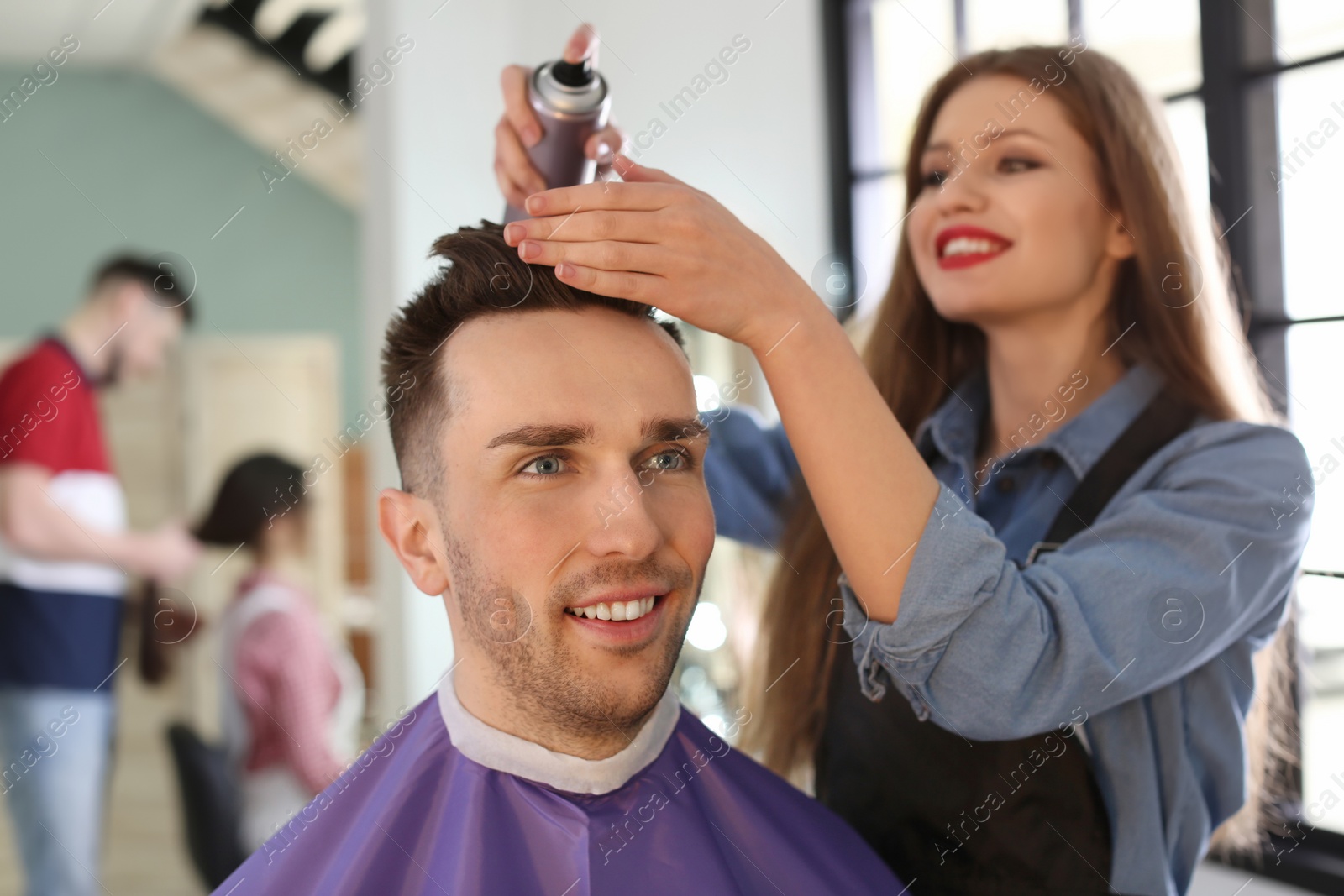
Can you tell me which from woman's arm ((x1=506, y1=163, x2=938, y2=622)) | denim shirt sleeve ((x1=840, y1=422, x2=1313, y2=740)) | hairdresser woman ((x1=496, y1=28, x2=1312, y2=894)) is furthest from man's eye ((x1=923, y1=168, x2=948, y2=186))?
woman's arm ((x1=506, y1=163, x2=938, y2=622))

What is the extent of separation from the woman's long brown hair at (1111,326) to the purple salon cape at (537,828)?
0.23m

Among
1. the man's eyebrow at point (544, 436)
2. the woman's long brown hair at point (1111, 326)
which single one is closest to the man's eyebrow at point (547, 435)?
the man's eyebrow at point (544, 436)

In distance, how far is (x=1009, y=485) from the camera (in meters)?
1.31

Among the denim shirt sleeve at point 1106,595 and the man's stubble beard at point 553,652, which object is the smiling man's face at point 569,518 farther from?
the denim shirt sleeve at point 1106,595

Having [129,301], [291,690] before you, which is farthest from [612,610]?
[129,301]

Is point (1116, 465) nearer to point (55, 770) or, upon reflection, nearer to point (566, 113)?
point (566, 113)

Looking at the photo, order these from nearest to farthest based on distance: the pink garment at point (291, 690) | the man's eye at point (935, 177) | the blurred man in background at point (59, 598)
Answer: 1. the man's eye at point (935, 177)
2. the pink garment at point (291, 690)
3. the blurred man in background at point (59, 598)

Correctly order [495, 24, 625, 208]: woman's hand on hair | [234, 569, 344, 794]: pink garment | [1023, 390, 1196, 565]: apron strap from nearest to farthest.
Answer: [495, 24, 625, 208]: woman's hand on hair, [1023, 390, 1196, 565]: apron strap, [234, 569, 344, 794]: pink garment

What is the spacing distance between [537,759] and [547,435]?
1.01 feet

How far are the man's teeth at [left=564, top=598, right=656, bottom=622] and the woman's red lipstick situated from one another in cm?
57

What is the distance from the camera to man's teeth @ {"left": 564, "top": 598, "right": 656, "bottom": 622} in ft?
3.18

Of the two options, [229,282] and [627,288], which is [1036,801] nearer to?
[627,288]

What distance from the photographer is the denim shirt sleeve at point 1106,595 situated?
0.94m

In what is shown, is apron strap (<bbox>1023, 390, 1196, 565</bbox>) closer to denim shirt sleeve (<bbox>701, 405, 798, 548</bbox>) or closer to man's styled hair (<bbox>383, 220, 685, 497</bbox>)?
denim shirt sleeve (<bbox>701, 405, 798, 548</bbox>)
